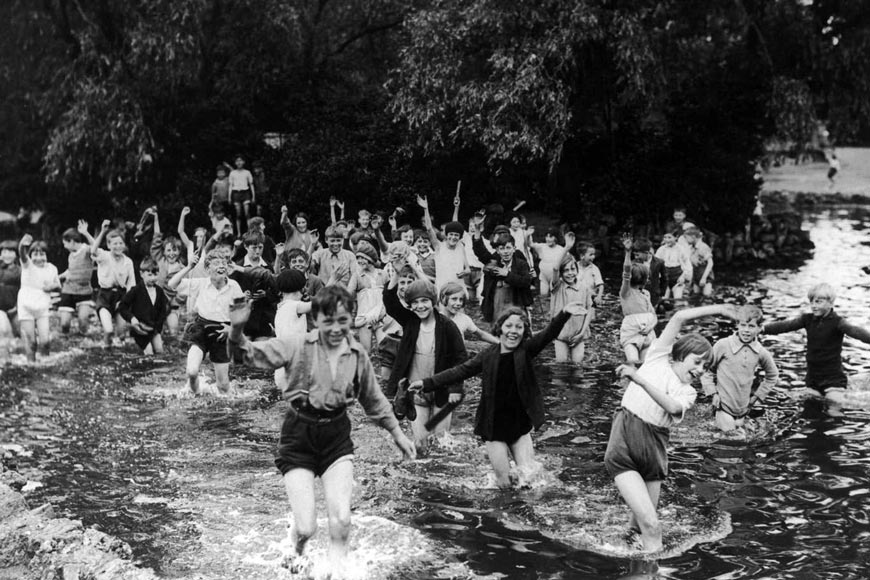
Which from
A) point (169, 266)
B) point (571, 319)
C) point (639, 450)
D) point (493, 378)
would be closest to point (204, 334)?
point (493, 378)

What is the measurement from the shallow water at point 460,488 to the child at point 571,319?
49cm

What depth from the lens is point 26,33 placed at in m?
24.1

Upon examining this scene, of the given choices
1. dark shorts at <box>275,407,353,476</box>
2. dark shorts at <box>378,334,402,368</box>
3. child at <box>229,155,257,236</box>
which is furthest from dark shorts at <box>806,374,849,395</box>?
child at <box>229,155,257,236</box>

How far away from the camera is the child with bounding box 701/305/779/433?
9625mm

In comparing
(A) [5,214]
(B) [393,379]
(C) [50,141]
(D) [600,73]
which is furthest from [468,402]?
(A) [5,214]

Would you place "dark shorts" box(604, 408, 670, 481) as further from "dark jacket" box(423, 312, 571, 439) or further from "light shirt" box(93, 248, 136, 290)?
"light shirt" box(93, 248, 136, 290)

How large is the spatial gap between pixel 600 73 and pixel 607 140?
2.22 metres

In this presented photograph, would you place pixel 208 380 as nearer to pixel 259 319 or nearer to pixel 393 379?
pixel 259 319

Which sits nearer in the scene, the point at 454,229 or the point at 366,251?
the point at 366,251

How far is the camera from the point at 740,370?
974cm

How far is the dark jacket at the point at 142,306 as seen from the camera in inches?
526

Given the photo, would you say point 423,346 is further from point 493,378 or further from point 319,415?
point 319,415

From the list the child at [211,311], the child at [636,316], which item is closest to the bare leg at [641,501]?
the child at [636,316]

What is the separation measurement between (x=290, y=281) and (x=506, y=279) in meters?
4.21
